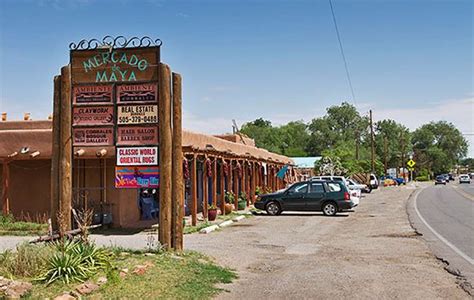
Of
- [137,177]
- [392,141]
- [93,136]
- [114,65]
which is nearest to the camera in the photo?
[93,136]

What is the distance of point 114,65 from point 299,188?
15199 millimetres

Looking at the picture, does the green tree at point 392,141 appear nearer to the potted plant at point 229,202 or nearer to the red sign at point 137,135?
the potted plant at point 229,202

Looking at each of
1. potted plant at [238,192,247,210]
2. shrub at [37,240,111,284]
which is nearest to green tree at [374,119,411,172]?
potted plant at [238,192,247,210]

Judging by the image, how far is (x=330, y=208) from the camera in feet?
84.5

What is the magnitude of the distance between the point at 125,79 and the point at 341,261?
20.1 feet

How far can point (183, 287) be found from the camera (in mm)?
9000

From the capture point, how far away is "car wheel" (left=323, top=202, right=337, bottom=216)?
25672 mm

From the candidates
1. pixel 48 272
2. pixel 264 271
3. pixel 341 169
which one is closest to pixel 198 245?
pixel 264 271

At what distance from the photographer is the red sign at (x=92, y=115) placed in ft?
42.0

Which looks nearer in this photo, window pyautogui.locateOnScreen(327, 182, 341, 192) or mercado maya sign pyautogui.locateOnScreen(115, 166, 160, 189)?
mercado maya sign pyautogui.locateOnScreen(115, 166, 160, 189)

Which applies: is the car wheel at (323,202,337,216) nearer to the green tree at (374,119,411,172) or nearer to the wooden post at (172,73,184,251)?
the wooden post at (172,73,184,251)

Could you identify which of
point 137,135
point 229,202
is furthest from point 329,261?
point 229,202

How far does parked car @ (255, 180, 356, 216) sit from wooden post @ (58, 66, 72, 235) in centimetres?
1518

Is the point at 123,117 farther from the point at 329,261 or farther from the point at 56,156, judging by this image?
the point at 329,261
